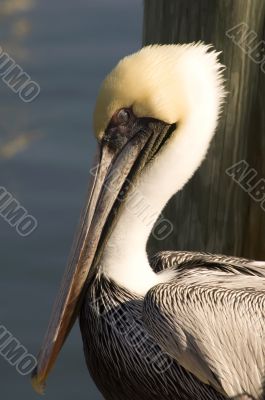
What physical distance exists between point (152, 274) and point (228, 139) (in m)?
0.57

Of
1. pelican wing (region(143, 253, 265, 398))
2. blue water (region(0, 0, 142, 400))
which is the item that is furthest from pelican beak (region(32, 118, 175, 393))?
blue water (region(0, 0, 142, 400))

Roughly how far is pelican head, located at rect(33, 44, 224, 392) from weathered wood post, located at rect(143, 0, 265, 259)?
0.41 feet

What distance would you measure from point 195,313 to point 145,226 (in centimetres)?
41

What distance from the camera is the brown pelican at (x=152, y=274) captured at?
444 centimetres

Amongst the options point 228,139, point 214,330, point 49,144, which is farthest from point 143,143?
point 49,144

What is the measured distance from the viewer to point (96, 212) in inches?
182

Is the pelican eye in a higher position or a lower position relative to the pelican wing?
higher

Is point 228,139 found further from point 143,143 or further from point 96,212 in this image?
point 96,212

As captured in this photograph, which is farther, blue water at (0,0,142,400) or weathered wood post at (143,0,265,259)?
blue water at (0,0,142,400)

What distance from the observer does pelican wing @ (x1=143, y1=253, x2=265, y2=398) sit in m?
4.39

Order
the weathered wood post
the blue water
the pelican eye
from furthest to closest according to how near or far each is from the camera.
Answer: the blue water, the weathered wood post, the pelican eye

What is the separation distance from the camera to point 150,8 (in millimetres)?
4785

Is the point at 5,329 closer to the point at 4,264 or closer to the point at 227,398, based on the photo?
the point at 4,264

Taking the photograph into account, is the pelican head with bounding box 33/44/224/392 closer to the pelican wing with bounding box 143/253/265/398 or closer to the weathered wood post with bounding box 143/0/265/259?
the weathered wood post with bounding box 143/0/265/259
